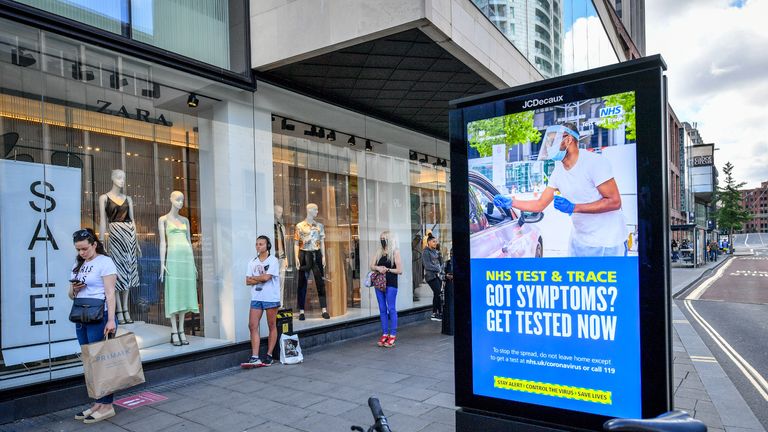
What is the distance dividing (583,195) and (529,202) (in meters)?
0.34

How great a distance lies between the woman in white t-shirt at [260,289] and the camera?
6.98 meters

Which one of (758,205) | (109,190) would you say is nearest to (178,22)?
(109,190)

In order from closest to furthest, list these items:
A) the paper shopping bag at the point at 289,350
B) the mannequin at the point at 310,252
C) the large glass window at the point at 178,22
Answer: the large glass window at the point at 178,22
the paper shopping bag at the point at 289,350
the mannequin at the point at 310,252

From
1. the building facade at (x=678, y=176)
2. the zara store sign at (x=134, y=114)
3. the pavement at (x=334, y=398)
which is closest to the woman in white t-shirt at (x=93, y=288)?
the pavement at (x=334, y=398)

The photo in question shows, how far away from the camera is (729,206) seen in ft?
249

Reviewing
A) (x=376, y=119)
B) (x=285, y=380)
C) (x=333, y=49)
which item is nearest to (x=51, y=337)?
(x=285, y=380)

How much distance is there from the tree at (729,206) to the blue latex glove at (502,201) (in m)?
85.3

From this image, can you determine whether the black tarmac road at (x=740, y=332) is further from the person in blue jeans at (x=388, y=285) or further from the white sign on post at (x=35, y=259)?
the white sign on post at (x=35, y=259)

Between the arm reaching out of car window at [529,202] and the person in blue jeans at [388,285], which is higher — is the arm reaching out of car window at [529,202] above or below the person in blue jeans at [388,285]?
above

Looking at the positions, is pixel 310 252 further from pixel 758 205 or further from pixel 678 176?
pixel 758 205

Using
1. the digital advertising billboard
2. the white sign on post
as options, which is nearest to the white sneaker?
the white sign on post

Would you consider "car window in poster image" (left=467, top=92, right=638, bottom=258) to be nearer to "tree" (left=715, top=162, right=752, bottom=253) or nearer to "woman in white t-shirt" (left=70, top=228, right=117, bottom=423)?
"woman in white t-shirt" (left=70, top=228, right=117, bottom=423)

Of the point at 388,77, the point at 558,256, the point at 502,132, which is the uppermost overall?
the point at 388,77

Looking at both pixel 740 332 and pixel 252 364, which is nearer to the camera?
pixel 252 364
